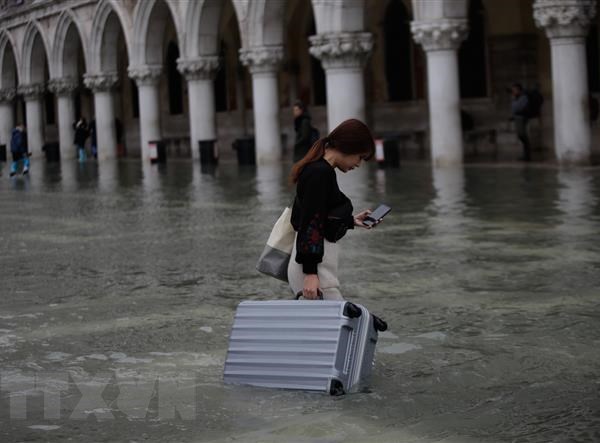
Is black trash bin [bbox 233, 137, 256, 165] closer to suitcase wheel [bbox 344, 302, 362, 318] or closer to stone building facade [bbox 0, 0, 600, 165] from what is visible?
stone building facade [bbox 0, 0, 600, 165]

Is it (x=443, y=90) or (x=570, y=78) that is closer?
(x=570, y=78)

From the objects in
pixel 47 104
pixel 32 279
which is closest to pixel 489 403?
pixel 32 279

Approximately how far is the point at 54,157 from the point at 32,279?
3693 cm

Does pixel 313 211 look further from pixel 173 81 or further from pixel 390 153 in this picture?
pixel 173 81

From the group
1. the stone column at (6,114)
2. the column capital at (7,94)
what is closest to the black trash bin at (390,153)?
the stone column at (6,114)

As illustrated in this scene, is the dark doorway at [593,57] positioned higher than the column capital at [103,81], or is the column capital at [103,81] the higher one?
the column capital at [103,81]

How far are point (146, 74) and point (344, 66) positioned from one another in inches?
430

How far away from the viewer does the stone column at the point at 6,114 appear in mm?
52406

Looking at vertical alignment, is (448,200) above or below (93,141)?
below

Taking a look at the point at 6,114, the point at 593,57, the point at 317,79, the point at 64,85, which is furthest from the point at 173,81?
the point at 593,57

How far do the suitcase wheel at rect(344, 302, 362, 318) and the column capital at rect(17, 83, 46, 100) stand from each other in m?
43.9

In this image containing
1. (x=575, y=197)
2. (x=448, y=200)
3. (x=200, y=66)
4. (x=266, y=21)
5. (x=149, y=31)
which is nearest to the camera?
(x=575, y=197)

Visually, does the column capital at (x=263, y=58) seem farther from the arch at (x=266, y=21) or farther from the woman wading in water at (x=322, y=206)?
the woman wading in water at (x=322, y=206)

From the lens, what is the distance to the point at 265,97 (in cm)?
3083
